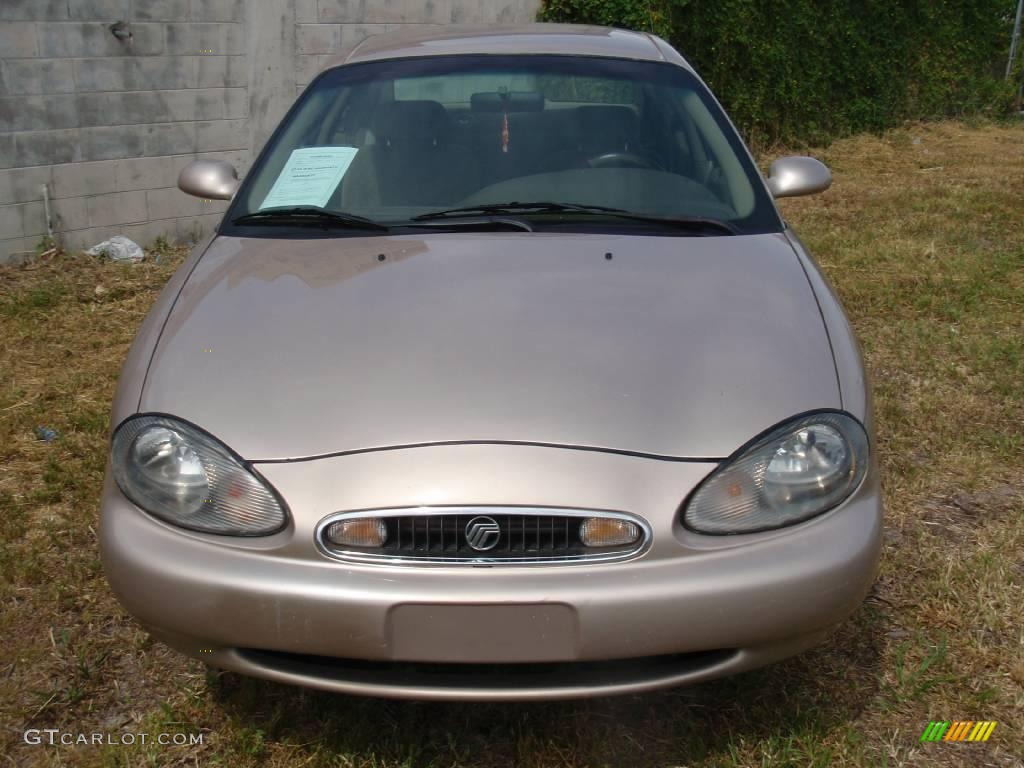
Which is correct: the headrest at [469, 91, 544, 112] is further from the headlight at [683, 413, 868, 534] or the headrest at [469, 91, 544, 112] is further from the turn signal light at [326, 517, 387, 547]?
the turn signal light at [326, 517, 387, 547]

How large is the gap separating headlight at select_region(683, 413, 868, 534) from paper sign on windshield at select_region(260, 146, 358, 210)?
147cm

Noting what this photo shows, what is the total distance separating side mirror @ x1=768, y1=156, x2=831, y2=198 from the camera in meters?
3.33

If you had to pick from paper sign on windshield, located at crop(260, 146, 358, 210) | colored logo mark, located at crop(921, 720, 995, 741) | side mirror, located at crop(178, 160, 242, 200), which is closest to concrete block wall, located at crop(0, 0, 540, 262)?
side mirror, located at crop(178, 160, 242, 200)

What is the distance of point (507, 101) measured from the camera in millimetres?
3195

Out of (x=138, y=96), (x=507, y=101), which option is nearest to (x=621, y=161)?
(x=507, y=101)

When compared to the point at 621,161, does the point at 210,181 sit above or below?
below

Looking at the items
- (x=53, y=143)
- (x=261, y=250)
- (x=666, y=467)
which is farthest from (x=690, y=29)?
(x=666, y=467)

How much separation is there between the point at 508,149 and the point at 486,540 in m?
1.50

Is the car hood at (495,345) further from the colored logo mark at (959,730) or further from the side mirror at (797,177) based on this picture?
the colored logo mark at (959,730)

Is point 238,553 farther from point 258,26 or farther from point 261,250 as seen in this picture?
point 258,26

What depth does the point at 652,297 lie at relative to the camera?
7.90ft

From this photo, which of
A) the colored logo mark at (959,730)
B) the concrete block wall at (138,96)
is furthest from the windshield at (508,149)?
the concrete block wall at (138,96)

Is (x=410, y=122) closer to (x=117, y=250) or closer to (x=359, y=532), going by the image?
(x=359, y=532)

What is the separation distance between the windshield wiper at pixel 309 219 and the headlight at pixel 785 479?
4.06 feet
